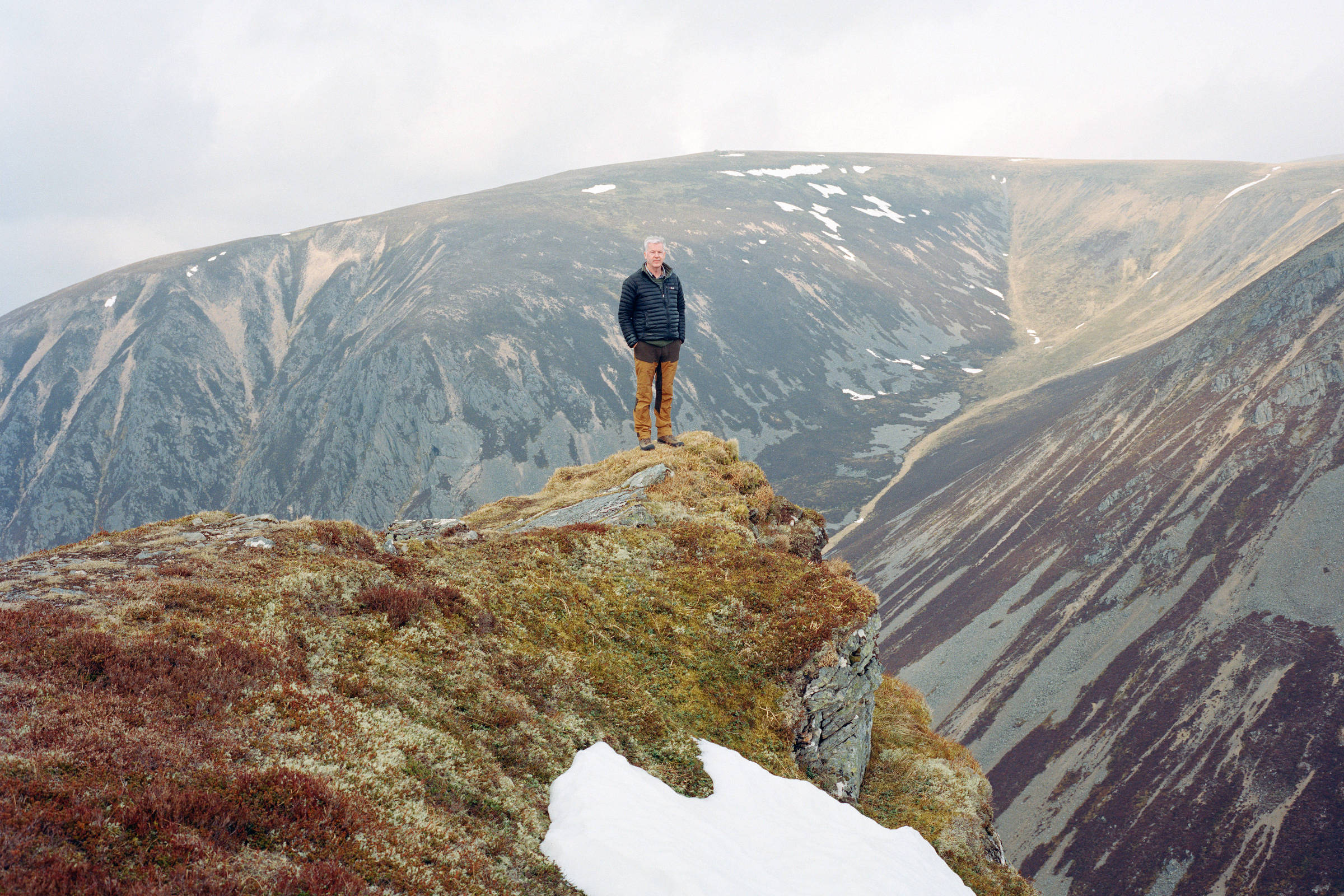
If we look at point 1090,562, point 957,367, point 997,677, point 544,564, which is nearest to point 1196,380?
point 1090,562

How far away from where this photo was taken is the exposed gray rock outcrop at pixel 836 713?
46.8ft

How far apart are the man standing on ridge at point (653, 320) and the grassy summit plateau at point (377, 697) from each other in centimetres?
483

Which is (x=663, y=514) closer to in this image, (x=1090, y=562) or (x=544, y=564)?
(x=544, y=564)

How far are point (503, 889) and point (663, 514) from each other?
12.3m

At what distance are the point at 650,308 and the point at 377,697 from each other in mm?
13903

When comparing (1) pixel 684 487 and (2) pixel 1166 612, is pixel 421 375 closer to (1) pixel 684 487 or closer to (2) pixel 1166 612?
(2) pixel 1166 612

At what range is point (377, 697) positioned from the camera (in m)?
8.93

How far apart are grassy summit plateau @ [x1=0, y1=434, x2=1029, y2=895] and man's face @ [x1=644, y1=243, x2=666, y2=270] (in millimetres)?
7373

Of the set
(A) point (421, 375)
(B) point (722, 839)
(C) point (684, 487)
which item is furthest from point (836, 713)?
(A) point (421, 375)

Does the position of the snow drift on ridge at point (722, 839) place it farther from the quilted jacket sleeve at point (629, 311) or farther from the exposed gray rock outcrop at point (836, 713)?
the quilted jacket sleeve at point (629, 311)

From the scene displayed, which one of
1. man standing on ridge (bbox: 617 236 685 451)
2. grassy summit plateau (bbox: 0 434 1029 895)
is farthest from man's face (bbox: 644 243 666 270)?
grassy summit plateau (bbox: 0 434 1029 895)

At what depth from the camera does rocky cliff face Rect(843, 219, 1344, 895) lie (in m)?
56.9

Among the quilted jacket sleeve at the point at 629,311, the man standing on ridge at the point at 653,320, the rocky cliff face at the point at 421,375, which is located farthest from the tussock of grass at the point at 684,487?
the rocky cliff face at the point at 421,375

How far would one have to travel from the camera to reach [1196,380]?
100812mm
